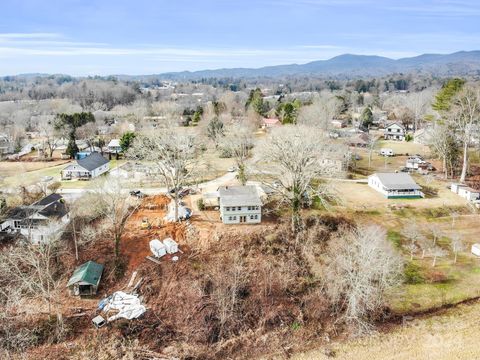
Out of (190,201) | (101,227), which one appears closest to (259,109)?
(190,201)

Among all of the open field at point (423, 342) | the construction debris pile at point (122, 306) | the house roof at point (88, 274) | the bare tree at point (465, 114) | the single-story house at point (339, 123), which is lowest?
the open field at point (423, 342)

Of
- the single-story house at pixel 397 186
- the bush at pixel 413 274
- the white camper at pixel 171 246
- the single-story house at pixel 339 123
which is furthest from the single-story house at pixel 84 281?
the single-story house at pixel 339 123

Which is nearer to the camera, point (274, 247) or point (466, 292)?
point (466, 292)

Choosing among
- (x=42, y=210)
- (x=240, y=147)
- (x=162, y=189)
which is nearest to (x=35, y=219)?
(x=42, y=210)

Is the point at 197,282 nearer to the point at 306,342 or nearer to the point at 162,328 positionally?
the point at 162,328

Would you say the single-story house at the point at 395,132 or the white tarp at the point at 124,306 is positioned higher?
the single-story house at the point at 395,132

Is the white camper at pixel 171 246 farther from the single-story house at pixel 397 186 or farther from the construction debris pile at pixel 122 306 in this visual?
the single-story house at pixel 397 186

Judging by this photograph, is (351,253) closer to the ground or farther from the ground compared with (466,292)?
farther from the ground

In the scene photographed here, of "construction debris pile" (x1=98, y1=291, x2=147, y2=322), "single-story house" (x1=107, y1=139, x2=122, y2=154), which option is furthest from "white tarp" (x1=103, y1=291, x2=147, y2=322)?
"single-story house" (x1=107, y1=139, x2=122, y2=154)
